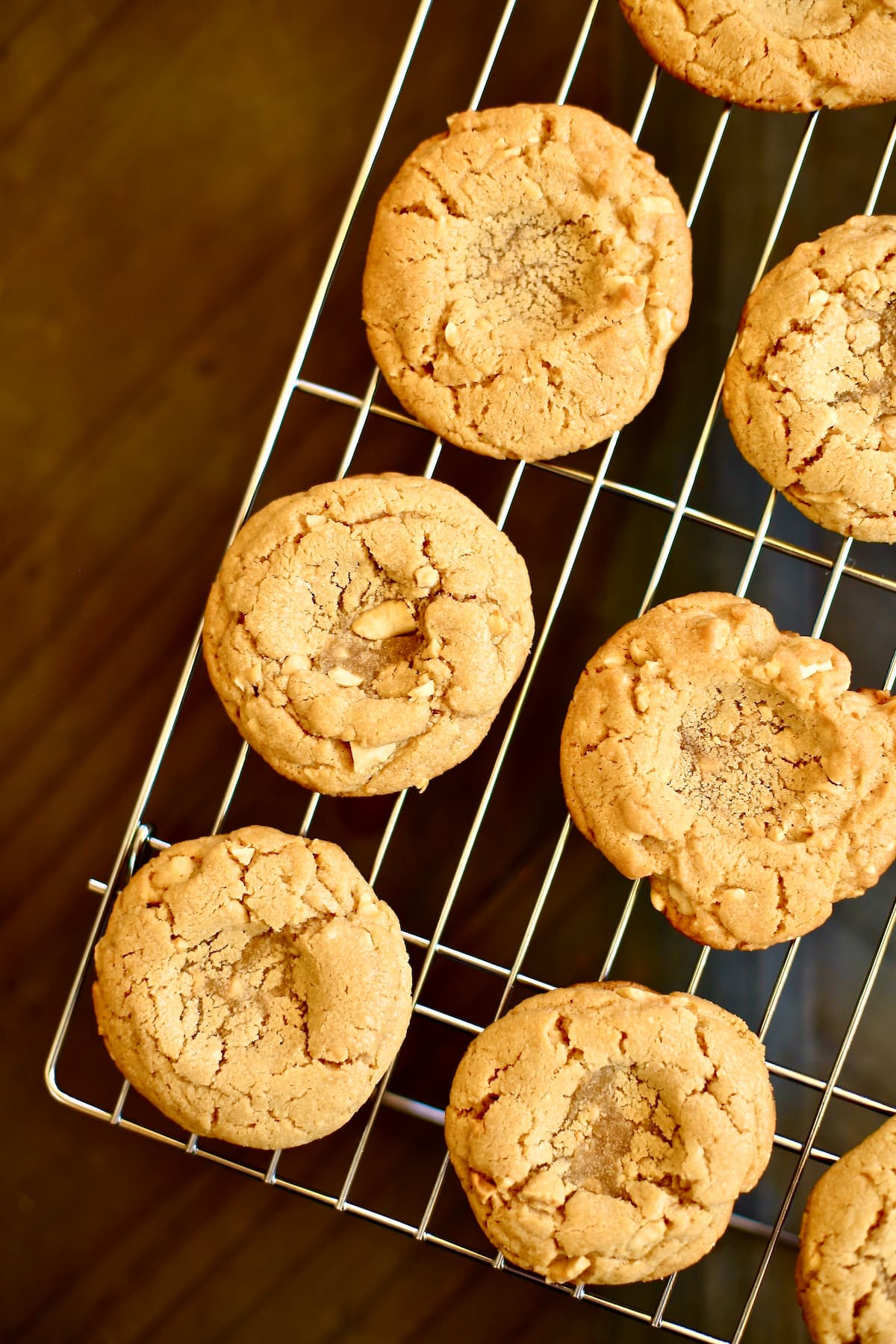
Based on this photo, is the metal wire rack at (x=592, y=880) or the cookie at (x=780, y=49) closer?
the cookie at (x=780, y=49)

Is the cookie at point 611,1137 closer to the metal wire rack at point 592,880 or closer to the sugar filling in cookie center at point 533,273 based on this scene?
the metal wire rack at point 592,880

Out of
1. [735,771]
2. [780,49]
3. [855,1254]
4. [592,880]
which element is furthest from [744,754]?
[780,49]

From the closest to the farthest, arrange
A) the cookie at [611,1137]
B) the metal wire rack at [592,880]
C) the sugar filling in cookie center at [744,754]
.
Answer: the cookie at [611,1137], the sugar filling in cookie center at [744,754], the metal wire rack at [592,880]

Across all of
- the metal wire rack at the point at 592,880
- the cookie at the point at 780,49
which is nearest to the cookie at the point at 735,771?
the metal wire rack at the point at 592,880

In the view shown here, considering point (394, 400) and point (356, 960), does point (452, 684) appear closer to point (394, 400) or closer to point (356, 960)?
point (356, 960)

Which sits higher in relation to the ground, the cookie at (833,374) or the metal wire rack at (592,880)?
the cookie at (833,374)

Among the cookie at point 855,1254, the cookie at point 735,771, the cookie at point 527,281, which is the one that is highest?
the cookie at point 527,281

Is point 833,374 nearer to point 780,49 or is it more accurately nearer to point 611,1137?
point 780,49
